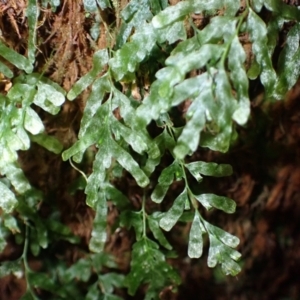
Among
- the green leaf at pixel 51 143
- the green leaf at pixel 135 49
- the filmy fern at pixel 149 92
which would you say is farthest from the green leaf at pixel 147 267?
the green leaf at pixel 135 49

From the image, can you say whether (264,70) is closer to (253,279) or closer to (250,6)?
(250,6)

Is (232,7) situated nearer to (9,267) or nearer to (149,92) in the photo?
(149,92)

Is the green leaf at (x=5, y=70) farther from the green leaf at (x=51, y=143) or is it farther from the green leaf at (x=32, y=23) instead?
the green leaf at (x=51, y=143)

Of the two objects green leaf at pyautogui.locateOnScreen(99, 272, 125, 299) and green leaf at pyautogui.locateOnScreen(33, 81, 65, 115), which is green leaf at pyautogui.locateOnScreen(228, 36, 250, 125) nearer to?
green leaf at pyautogui.locateOnScreen(33, 81, 65, 115)

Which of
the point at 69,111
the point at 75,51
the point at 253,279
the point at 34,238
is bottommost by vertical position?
the point at 253,279

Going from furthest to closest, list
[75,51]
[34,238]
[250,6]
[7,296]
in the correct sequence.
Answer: [7,296]
[34,238]
[75,51]
[250,6]

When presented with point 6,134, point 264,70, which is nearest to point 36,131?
point 6,134

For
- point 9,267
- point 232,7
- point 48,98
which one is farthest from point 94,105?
point 9,267
